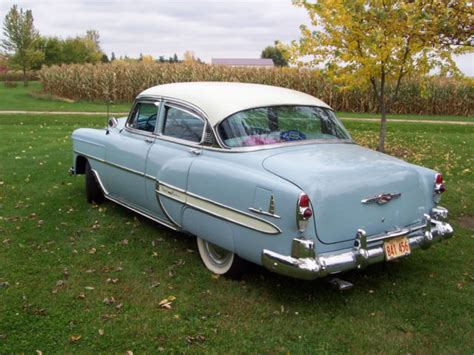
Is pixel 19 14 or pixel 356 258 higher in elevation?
pixel 19 14

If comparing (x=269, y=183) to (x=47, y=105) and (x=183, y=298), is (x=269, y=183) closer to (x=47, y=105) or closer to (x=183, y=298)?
(x=183, y=298)

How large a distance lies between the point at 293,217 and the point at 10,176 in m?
6.08

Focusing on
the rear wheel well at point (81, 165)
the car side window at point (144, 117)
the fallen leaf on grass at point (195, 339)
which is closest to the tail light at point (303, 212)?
the fallen leaf on grass at point (195, 339)

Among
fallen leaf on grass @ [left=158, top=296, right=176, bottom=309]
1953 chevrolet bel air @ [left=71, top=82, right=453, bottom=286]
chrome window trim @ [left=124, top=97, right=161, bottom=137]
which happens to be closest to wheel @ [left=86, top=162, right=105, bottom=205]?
1953 chevrolet bel air @ [left=71, top=82, right=453, bottom=286]

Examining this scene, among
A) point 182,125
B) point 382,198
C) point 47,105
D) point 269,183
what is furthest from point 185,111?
point 47,105

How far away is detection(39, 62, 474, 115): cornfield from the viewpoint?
2180 cm

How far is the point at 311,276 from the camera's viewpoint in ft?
11.6

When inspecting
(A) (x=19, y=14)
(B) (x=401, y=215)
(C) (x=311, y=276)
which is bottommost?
(C) (x=311, y=276)

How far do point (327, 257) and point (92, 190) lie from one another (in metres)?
3.88

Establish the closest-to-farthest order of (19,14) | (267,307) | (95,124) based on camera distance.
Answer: (267,307) → (95,124) → (19,14)

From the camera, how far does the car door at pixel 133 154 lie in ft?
17.2

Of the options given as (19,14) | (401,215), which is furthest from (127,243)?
(19,14)

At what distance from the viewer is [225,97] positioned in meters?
4.76

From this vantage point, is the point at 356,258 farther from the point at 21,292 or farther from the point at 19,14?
the point at 19,14
